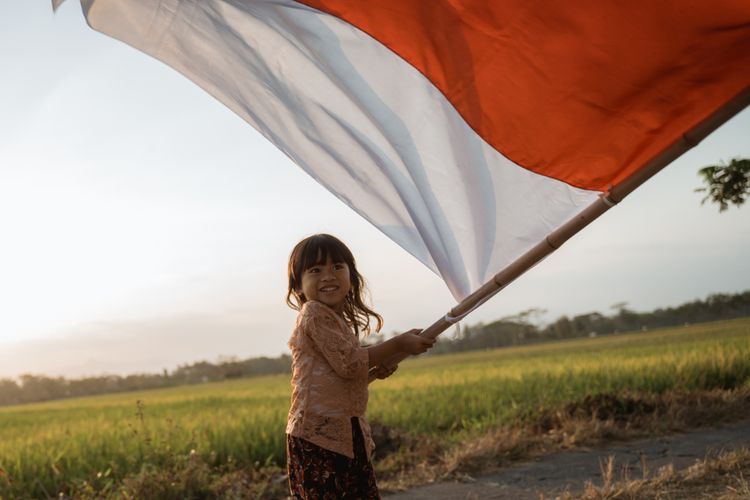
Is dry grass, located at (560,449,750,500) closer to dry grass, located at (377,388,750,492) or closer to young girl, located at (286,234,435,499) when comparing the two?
dry grass, located at (377,388,750,492)

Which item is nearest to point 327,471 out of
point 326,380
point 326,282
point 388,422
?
point 326,380

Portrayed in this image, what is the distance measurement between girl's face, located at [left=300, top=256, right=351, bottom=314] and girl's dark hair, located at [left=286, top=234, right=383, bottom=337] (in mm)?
19

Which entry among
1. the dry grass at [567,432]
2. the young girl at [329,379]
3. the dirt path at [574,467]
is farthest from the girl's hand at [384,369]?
the dry grass at [567,432]

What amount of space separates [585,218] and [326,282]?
37.8 inches

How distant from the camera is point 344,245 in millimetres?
2740

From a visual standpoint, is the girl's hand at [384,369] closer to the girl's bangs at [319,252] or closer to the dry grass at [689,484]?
the girl's bangs at [319,252]

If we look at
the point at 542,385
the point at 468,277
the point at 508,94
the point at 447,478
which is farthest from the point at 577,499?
the point at 542,385

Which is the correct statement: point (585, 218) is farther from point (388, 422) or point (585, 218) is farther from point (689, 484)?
point (388, 422)

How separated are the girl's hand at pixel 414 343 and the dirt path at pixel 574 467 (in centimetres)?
192

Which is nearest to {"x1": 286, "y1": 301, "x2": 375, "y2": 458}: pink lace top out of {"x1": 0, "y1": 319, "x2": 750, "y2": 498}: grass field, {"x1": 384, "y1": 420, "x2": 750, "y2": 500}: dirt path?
{"x1": 384, "y1": 420, "x2": 750, "y2": 500}: dirt path

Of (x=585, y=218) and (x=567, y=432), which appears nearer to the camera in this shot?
(x=585, y=218)

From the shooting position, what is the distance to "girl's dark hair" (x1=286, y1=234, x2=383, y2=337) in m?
2.67

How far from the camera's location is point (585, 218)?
233cm

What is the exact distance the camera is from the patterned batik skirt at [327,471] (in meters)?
2.61
